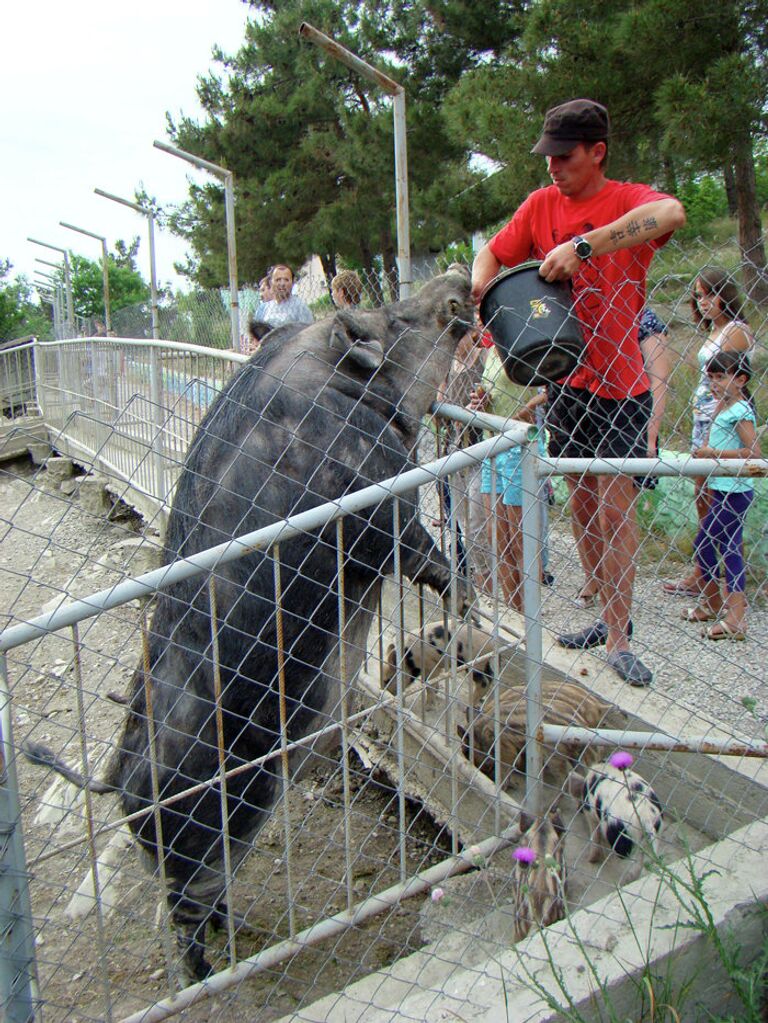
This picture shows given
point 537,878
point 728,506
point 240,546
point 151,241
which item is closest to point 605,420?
point 728,506

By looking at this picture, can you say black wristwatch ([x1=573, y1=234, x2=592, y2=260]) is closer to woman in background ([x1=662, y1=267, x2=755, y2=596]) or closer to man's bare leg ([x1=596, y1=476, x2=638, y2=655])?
man's bare leg ([x1=596, y1=476, x2=638, y2=655])

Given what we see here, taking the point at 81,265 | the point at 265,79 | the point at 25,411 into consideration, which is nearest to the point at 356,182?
the point at 265,79

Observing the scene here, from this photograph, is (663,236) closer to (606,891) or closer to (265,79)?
(606,891)

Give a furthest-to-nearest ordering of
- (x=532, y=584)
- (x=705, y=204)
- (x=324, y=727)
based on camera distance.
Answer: (x=705, y=204) → (x=324, y=727) → (x=532, y=584)

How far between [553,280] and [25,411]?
11828 mm

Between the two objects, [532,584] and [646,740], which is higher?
[532,584]

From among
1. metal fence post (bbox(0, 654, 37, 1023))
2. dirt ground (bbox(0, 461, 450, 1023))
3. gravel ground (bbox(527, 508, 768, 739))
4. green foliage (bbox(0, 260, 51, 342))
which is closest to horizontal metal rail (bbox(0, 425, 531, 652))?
metal fence post (bbox(0, 654, 37, 1023))

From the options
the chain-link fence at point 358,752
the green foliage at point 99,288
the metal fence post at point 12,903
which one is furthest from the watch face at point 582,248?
the green foliage at point 99,288

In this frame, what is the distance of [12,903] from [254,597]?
0.98m

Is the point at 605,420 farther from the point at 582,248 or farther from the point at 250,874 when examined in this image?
the point at 250,874

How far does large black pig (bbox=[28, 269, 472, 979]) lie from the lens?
2.54 metres

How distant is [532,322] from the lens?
8.93 ft

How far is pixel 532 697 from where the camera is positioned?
246 centimetres

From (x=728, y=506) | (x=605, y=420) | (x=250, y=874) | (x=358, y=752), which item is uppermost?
(x=605, y=420)
